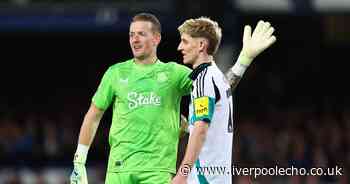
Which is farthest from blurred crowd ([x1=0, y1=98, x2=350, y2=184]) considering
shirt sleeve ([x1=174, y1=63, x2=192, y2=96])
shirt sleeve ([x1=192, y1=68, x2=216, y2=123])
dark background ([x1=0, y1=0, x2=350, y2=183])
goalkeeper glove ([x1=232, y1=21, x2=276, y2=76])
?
shirt sleeve ([x1=192, y1=68, x2=216, y2=123])

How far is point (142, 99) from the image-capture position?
8594mm

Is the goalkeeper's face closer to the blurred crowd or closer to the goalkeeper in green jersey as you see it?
the goalkeeper in green jersey

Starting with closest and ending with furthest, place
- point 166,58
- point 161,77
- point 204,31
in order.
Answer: point 204,31 < point 161,77 < point 166,58

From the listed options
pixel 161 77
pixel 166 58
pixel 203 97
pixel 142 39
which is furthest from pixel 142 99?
pixel 166 58

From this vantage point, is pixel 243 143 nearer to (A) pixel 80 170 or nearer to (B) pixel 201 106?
(A) pixel 80 170

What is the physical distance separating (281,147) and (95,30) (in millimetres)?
3382

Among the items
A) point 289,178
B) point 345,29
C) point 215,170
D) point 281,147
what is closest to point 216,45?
point 215,170

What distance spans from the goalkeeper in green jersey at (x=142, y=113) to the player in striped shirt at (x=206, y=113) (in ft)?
1.63

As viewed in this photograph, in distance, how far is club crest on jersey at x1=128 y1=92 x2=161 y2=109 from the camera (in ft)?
28.1

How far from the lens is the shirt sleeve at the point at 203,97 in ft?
25.9

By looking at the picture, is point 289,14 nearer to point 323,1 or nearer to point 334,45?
point 323,1

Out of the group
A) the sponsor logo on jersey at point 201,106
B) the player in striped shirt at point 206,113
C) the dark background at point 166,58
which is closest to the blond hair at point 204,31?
the player in striped shirt at point 206,113

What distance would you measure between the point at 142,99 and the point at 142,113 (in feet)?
0.37

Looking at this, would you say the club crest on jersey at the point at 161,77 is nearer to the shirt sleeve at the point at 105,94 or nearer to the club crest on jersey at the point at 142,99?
the club crest on jersey at the point at 142,99
